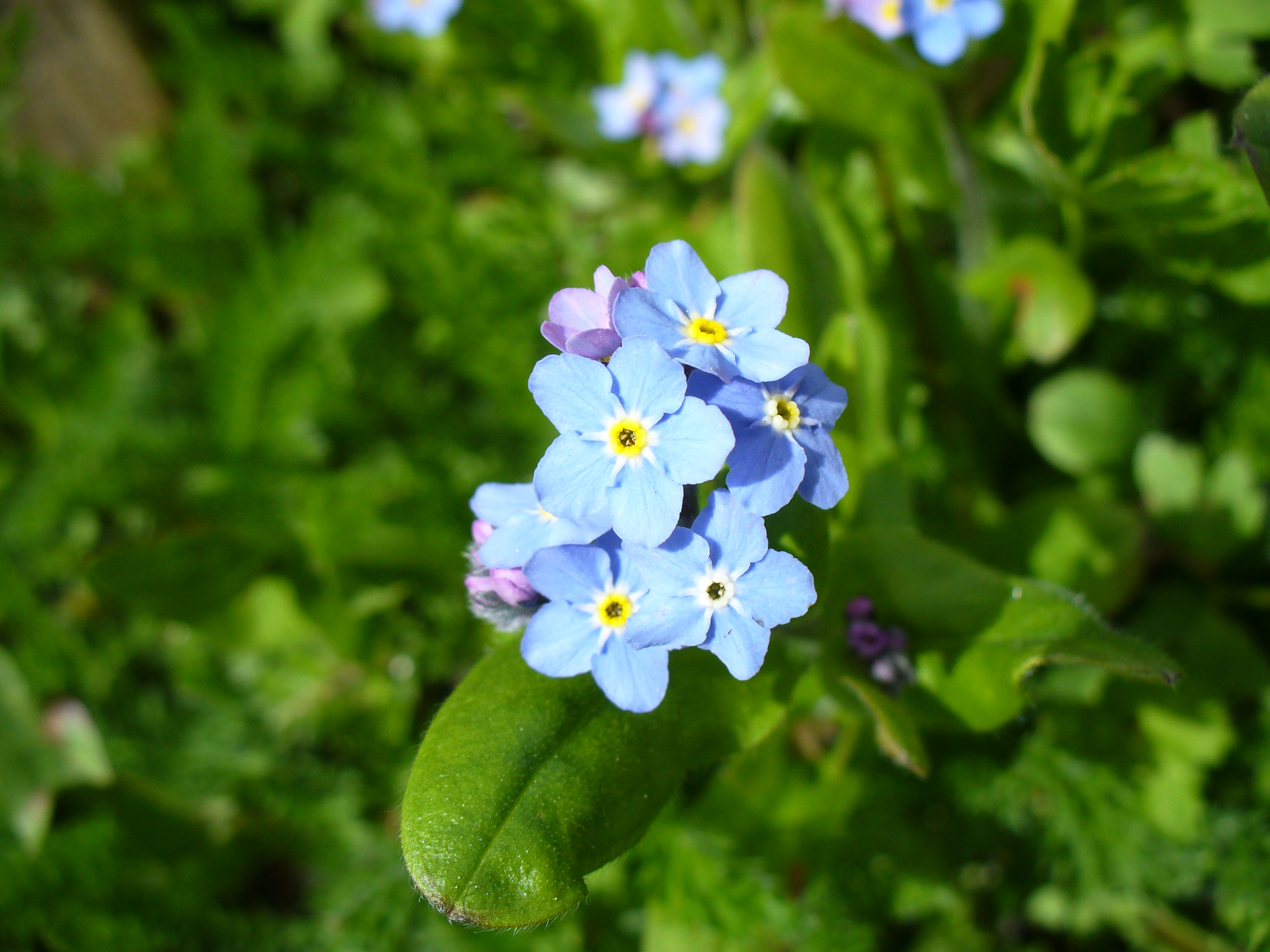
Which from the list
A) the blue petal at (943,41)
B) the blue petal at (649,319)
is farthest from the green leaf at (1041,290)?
the blue petal at (649,319)

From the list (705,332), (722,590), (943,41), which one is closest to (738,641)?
(722,590)

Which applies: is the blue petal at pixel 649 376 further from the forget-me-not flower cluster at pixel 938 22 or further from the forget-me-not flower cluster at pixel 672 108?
the forget-me-not flower cluster at pixel 672 108

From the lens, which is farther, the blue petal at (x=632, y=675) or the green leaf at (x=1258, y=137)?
the green leaf at (x=1258, y=137)

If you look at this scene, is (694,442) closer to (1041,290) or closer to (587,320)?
(587,320)

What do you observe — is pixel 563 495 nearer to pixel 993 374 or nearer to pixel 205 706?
pixel 993 374

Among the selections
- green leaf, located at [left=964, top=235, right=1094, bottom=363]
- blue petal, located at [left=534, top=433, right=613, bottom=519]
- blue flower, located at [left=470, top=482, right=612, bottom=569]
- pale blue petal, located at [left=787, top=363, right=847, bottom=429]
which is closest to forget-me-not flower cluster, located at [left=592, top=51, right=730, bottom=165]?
green leaf, located at [left=964, top=235, right=1094, bottom=363]

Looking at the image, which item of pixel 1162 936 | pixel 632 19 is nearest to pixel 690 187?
pixel 632 19

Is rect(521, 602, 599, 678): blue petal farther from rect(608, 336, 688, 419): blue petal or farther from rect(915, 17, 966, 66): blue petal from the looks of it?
rect(915, 17, 966, 66): blue petal
